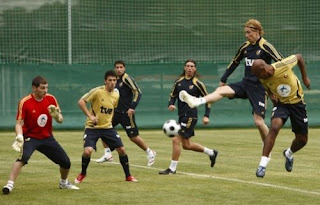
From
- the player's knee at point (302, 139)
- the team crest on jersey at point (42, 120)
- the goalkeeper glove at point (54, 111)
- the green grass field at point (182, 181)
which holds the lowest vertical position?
the green grass field at point (182, 181)

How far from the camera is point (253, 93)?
16.2 meters

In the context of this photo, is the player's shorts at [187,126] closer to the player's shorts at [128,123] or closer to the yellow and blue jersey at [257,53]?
the yellow and blue jersey at [257,53]

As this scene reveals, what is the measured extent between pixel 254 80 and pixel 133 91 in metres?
3.24

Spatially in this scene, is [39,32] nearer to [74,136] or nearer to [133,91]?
[74,136]

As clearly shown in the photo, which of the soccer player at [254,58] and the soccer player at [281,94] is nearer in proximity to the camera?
the soccer player at [281,94]

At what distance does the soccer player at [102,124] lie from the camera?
14555 millimetres

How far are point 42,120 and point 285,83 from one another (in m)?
3.76

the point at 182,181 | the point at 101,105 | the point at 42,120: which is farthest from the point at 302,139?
the point at 42,120

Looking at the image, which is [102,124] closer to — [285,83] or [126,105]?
[285,83]

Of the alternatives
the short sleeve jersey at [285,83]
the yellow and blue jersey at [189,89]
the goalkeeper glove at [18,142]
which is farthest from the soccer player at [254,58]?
the goalkeeper glove at [18,142]

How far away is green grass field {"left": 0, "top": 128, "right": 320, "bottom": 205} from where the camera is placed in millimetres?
12531

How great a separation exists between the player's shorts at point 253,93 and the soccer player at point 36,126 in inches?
136

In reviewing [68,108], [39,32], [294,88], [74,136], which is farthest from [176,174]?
[39,32]

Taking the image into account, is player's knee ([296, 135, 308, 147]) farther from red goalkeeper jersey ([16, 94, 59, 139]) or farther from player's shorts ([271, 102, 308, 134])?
→ red goalkeeper jersey ([16, 94, 59, 139])
